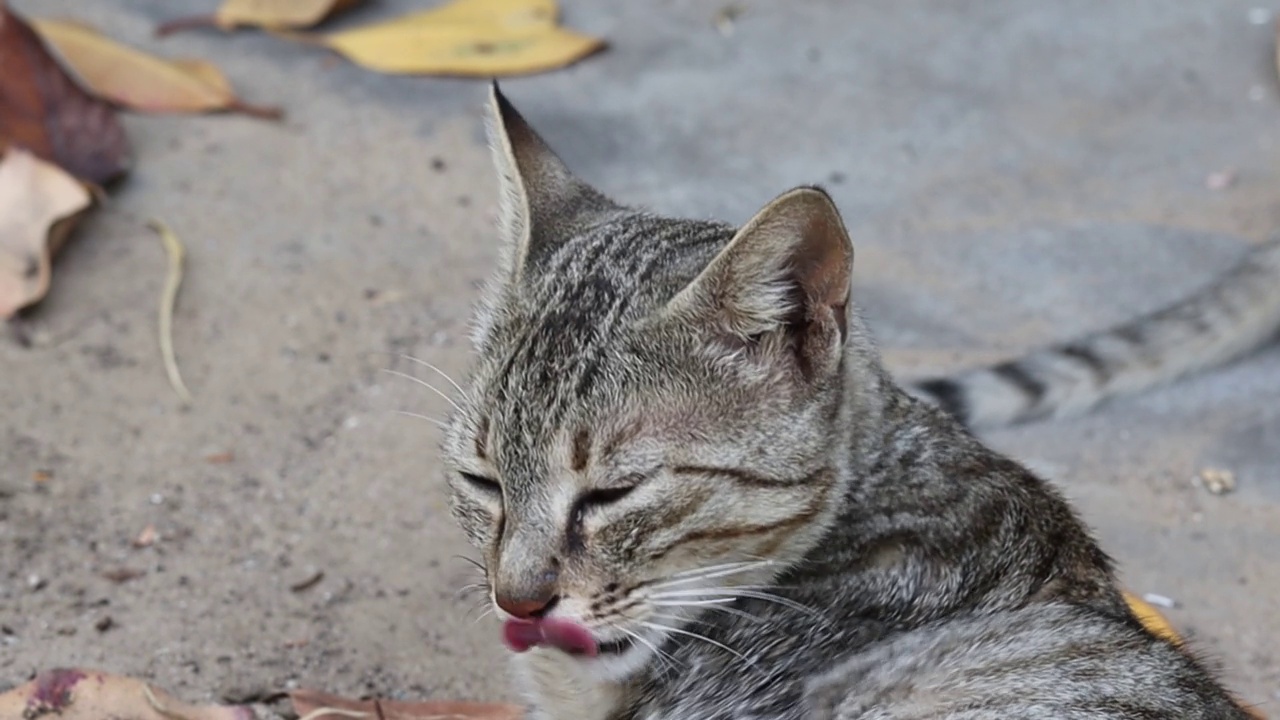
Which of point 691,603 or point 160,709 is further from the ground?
point 691,603

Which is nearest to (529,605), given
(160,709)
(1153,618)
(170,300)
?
(160,709)

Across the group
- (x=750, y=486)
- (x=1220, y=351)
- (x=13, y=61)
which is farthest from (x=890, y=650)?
(x=13, y=61)

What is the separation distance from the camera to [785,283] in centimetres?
300

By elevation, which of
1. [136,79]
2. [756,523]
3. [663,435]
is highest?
[663,435]

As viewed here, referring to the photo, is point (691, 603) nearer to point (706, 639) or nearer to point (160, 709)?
point (706, 639)

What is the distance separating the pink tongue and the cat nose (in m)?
0.02

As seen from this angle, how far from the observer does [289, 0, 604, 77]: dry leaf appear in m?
6.83

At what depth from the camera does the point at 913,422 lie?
332 cm

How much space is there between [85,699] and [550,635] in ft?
4.10

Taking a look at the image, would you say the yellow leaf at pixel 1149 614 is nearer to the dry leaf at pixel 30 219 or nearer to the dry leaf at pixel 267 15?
the dry leaf at pixel 30 219

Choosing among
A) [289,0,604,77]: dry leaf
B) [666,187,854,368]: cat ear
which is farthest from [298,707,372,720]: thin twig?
[289,0,604,77]: dry leaf

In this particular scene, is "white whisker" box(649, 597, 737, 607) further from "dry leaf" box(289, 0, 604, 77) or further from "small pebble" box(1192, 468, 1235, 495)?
"dry leaf" box(289, 0, 604, 77)

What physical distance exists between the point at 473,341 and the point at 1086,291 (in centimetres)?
296

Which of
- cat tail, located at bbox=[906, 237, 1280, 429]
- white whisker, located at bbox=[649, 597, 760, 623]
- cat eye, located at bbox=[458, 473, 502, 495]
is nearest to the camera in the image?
white whisker, located at bbox=[649, 597, 760, 623]
